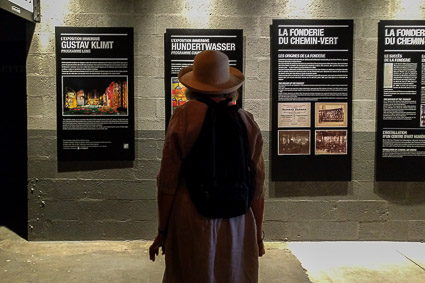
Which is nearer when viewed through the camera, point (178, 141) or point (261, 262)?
point (178, 141)

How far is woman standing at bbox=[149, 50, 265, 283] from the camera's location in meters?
2.56

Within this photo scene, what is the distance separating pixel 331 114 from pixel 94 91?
2.62m

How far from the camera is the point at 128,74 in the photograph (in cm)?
504

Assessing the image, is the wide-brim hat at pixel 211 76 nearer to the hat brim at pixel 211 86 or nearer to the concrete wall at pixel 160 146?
the hat brim at pixel 211 86

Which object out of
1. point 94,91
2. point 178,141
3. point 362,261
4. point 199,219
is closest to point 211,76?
point 178,141

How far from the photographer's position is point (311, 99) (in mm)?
5043

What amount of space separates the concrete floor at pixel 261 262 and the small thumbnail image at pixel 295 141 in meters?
1.07

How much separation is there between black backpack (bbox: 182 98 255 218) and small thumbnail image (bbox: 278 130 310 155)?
259 centimetres

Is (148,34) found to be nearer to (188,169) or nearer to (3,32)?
(3,32)

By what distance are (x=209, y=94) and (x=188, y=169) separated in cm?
45

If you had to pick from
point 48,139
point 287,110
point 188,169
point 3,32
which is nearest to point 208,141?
point 188,169

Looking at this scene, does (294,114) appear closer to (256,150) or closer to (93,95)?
(93,95)

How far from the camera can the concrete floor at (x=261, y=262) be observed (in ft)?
13.8

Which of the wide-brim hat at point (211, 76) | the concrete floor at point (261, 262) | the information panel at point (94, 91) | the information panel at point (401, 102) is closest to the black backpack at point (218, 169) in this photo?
the wide-brim hat at point (211, 76)
